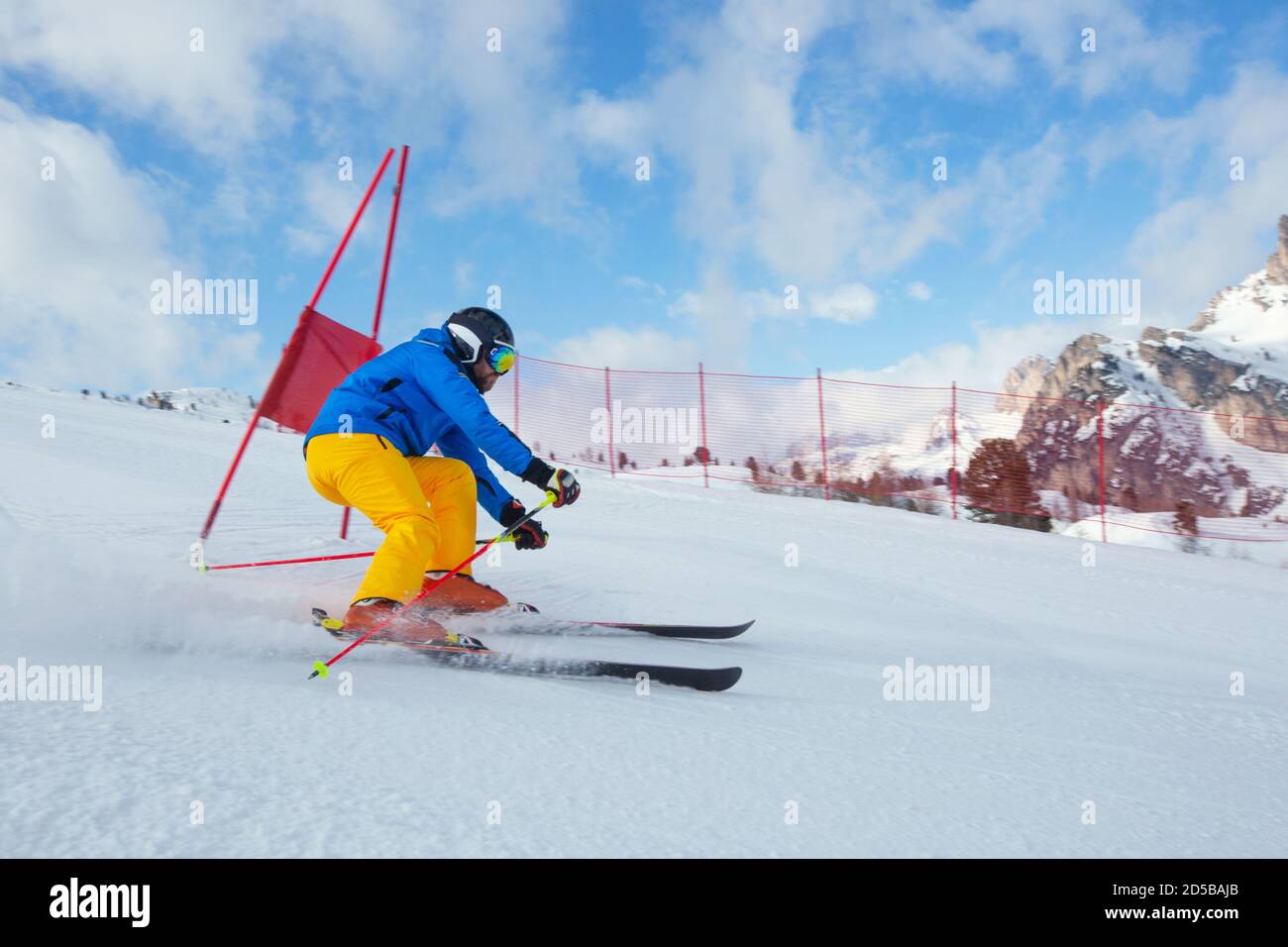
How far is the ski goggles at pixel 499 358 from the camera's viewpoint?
3.62m

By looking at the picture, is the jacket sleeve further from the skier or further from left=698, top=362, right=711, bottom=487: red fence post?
left=698, top=362, right=711, bottom=487: red fence post

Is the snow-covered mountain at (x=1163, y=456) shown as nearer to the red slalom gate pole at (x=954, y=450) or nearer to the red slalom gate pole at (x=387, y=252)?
the red slalom gate pole at (x=954, y=450)

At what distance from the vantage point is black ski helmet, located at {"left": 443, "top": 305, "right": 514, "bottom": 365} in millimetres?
3564

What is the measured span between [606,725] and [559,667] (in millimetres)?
723

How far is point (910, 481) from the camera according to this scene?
1372cm

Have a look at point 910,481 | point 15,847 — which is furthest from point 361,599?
point 910,481

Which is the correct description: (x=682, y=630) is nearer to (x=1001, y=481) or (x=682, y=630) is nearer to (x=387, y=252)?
(x=387, y=252)

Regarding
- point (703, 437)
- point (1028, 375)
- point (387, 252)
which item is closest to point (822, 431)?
point (703, 437)

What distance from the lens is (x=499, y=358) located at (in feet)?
12.0

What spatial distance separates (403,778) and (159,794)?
1.31 ft

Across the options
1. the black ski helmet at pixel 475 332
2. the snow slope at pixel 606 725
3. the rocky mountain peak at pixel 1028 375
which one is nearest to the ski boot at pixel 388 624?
the snow slope at pixel 606 725

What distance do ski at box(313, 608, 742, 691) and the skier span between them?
7cm

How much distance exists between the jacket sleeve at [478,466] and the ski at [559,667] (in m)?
1.36
